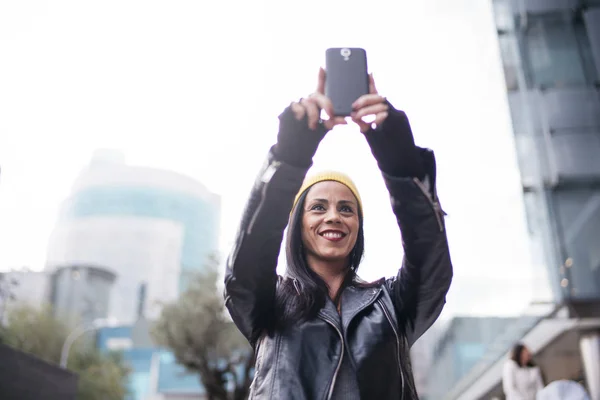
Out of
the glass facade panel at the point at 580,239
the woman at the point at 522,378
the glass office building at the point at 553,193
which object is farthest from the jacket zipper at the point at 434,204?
the glass facade panel at the point at 580,239

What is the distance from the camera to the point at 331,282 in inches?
65.5

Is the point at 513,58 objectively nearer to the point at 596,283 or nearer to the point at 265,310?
the point at 596,283

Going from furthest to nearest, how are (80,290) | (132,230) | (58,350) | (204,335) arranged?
(132,230) → (80,290) → (58,350) → (204,335)

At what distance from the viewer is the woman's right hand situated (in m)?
1.31

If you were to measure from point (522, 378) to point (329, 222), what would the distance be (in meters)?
5.00

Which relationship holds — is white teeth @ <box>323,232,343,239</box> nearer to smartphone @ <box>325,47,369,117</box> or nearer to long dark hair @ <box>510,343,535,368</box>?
smartphone @ <box>325,47,369,117</box>

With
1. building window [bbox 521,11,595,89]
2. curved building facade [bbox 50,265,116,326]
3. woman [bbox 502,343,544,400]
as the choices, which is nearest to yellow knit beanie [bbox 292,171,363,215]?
woman [bbox 502,343,544,400]

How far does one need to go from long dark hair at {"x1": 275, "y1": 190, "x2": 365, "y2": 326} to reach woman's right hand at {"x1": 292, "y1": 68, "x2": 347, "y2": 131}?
0.42m

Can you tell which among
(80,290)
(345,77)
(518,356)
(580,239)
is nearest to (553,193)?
(580,239)

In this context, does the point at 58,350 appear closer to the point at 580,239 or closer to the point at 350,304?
the point at 580,239

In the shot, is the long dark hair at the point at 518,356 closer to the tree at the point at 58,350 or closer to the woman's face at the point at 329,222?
the woman's face at the point at 329,222

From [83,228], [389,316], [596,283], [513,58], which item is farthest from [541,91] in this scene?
[83,228]

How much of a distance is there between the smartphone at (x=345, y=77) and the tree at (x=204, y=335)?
18.9m

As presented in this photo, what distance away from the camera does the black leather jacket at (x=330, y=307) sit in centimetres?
139
